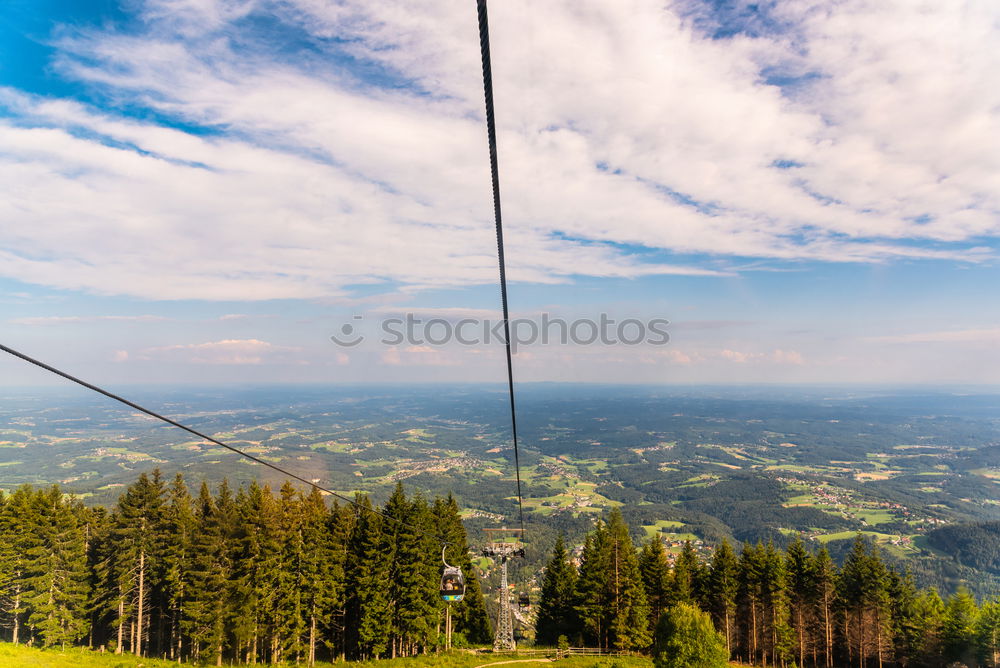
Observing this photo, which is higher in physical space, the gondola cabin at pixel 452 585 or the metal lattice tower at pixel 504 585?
the gondola cabin at pixel 452 585

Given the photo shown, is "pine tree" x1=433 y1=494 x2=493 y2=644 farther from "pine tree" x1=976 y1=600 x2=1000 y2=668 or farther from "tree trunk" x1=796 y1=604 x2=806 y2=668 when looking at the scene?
"pine tree" x1=976 y1=600 x2=1000 y2=668

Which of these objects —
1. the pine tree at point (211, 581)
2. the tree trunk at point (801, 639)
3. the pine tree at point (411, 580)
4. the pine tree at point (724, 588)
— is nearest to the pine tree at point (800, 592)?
the tree trunk at point (801, 639)

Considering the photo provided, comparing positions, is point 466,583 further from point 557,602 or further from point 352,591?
point 352,591

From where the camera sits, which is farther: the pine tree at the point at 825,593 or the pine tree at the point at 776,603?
the pine tree at the point at 825,593

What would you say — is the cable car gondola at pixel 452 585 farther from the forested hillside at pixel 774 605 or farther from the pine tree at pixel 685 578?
the pine tree at pixel 685 578

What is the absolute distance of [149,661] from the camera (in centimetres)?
2530

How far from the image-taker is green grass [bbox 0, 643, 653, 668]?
20688 millimetres

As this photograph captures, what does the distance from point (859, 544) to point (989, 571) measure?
121223mm

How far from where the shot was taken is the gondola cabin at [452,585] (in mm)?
21391

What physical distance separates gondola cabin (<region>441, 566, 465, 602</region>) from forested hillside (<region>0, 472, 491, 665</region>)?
4.53 m

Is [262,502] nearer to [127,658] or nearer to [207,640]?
[207,640]

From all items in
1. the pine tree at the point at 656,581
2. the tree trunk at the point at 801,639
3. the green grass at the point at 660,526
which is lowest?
the green grass at the point at 660,526

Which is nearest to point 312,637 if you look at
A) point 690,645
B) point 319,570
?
point 319,570

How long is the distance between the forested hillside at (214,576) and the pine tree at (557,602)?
40.7 ft
